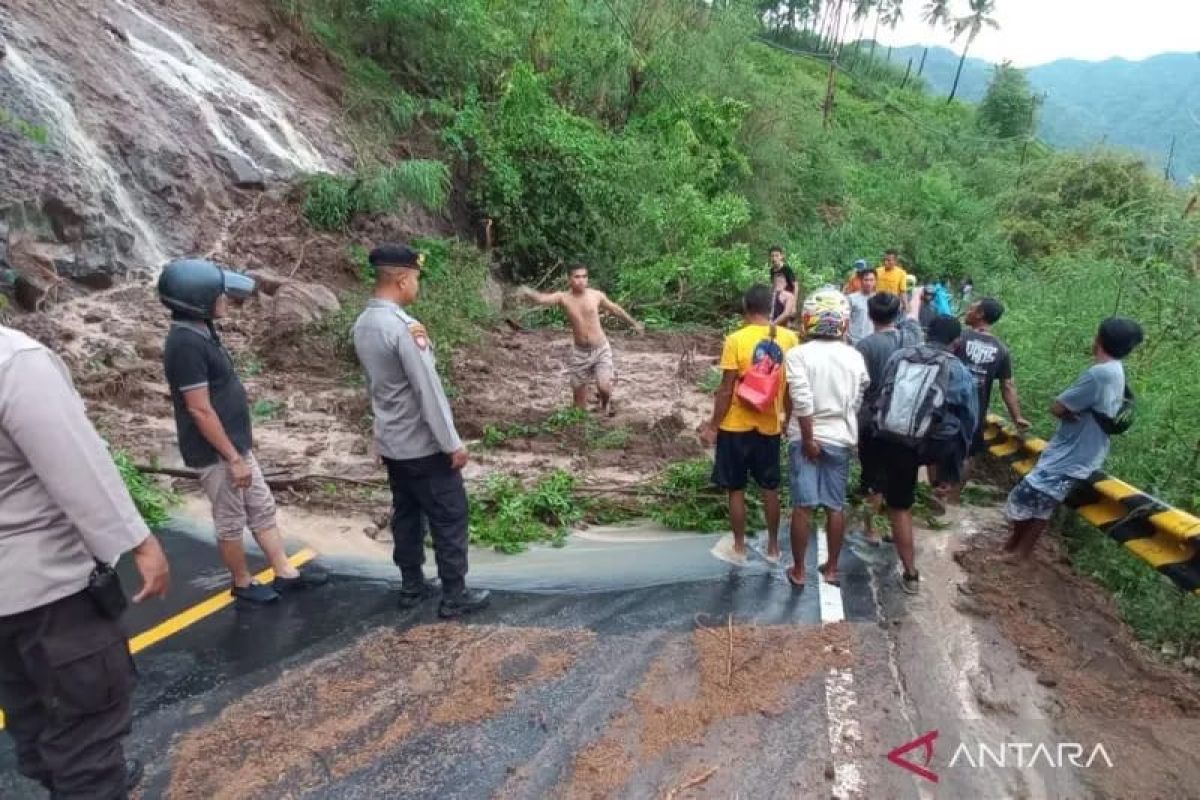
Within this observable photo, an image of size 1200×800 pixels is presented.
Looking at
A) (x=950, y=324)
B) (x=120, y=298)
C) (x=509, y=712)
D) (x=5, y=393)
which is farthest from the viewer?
(x=120, y=298)

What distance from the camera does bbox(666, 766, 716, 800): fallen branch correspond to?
9.21 ft

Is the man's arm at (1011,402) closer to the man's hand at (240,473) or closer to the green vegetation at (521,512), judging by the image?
the green vegetation at (521,512)

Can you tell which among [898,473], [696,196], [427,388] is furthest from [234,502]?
[696,196]

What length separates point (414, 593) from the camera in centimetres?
419

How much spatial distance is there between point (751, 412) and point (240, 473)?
9.27 feet

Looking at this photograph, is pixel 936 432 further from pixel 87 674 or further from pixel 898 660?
pixel 87 674

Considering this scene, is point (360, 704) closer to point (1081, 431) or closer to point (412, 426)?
point (412, 426)

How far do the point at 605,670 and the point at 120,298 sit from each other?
7051 mm

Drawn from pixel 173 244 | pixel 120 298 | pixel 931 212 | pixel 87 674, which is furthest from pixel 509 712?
pixel 931 212

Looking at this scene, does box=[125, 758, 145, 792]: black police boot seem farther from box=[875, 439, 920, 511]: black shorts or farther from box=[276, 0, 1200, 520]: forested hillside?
box=[276, 0, 1200, 520]: forested hillside

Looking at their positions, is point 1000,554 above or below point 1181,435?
below

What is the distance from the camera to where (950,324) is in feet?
15.5

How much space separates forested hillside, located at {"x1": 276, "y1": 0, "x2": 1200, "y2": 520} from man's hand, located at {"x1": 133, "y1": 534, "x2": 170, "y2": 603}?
5.67 m

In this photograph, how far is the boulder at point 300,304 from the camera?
877 cm
